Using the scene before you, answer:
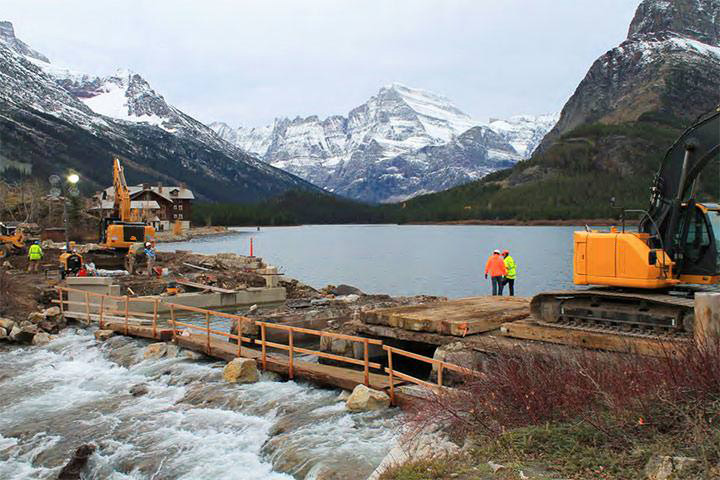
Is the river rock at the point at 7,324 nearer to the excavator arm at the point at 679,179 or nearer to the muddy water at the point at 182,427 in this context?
the muddy water at the point at 182,427

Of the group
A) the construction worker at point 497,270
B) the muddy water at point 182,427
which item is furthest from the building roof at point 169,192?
the muddy water at point 182,427

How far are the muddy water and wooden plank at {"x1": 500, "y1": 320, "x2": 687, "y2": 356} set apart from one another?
3.81m

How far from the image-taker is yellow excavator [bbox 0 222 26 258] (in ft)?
153

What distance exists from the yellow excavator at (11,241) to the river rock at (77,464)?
39.3m

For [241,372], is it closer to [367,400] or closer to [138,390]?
[138,390]

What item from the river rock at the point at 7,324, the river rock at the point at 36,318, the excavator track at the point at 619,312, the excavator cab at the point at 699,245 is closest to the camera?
the excavator track at the point at 619,312

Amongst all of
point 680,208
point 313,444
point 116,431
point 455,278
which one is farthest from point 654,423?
point 455,278

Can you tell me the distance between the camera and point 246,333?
21344mm

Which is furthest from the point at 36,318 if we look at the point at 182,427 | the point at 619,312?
the point at 619,312

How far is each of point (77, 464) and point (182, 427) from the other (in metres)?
2.07

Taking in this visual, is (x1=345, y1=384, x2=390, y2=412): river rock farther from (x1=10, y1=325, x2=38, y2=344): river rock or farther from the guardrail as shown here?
(x1=10, y1=325, x2=38, y2=344): river rock

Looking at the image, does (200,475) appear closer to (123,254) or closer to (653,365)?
(653,365)

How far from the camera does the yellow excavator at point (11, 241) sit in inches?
1833

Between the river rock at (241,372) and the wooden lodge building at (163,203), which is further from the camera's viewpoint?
the wooden lodge building at (163,203)
